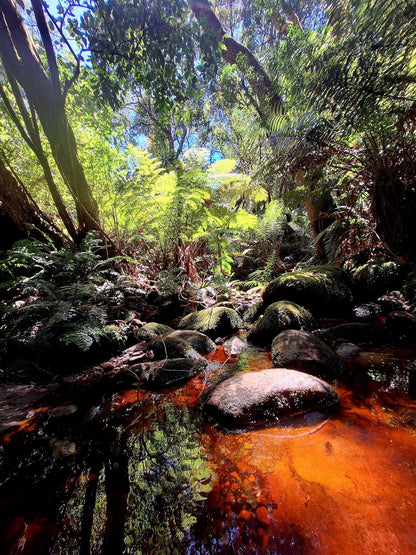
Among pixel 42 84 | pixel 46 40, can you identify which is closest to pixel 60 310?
pixel 42 84

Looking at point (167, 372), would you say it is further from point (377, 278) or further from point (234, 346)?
point (377, 278)

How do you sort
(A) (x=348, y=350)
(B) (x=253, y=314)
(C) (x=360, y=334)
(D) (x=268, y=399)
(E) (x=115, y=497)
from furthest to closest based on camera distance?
(B) (x=253, y=314), (C) (x=360, y=334), (A) (x=348, y=350), (D) (x=268, y=399), (E) (x=115, y=497)

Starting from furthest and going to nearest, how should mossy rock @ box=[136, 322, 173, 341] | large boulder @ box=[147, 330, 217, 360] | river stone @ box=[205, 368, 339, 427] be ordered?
1. mossy rock @ box=[136, 322, 173, 341]
2. large boulder @ box=[147, 330, 217, 360]
3. river stone @ box=[205, 368, 339, 427]

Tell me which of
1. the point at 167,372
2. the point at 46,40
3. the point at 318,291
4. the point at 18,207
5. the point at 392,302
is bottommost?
the point at 167,372

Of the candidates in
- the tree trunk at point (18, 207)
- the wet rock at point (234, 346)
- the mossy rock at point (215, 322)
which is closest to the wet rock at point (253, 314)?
the mossy rock at point (215, 322)

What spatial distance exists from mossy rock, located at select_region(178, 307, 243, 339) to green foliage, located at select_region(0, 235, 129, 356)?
95 cm

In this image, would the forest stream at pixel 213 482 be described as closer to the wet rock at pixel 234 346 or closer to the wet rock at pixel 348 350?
the wet rock at pixel 348 350

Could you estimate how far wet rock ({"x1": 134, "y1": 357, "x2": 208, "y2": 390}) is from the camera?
170 cm

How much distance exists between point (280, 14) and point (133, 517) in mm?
11140

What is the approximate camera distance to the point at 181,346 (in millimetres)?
2102

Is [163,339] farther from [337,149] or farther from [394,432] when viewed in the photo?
[337,149]

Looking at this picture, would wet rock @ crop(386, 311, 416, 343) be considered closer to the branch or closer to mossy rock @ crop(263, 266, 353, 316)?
mossy rock @ crop(263, 266, 353, 316)

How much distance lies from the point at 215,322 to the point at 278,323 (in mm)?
823

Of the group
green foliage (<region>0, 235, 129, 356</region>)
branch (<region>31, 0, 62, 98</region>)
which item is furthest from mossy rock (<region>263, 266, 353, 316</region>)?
branch (<region>31, 0, 62, 98</region>)
